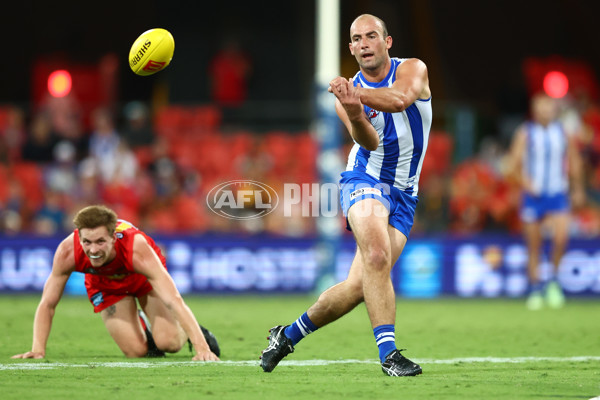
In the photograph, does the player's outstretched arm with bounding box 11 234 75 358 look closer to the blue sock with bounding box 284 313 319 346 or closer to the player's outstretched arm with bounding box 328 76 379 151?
the blue sock with bounding box 284 313 319 346

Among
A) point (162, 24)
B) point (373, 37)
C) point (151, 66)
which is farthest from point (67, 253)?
point (162, 24)

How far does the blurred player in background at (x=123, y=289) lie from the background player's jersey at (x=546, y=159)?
21.3 feet

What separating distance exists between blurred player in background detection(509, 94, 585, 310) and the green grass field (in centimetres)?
81

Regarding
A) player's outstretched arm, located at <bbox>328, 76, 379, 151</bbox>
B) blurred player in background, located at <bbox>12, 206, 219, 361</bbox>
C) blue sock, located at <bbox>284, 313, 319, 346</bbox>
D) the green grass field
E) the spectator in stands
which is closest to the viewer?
the green grass field

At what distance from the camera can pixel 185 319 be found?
696 centimetres

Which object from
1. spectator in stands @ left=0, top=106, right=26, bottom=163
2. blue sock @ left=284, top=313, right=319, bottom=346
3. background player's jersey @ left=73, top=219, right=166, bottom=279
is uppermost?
spectator in stands @ left=0, top=106, right=26, bottom=163

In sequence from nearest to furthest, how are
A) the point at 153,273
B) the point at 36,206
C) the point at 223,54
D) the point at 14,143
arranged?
the point at 153,273 → the point at 36,206 → the point at 14,143 → the point at 223,54

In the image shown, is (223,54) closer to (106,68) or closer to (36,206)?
(106,68)

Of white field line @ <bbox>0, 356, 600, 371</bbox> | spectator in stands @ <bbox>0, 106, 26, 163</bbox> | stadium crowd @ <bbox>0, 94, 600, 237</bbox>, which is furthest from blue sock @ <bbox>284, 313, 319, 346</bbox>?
spectator in stands @ <bbox>0, 106, 26, 163</bbox>

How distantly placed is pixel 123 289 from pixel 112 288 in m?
0.09

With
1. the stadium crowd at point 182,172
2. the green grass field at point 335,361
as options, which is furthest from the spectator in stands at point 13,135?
the green grass field at point 335,361

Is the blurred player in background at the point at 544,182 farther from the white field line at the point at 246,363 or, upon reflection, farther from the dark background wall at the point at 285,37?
the dark background wall at the point at 285,37

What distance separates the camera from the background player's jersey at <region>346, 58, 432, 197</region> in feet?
22.3

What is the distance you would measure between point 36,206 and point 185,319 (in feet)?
27.3
